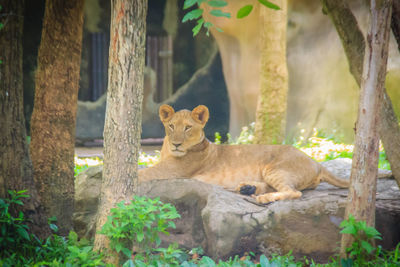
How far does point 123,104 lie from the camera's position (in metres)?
3.02

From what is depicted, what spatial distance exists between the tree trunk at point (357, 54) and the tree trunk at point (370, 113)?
0.80 meters

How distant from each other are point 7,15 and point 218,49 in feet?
27.7

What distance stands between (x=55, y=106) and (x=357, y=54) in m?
2.78

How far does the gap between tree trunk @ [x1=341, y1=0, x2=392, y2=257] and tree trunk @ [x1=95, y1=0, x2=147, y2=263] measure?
1.58m

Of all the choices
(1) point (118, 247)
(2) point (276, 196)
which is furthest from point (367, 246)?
(1) point (118, 247)

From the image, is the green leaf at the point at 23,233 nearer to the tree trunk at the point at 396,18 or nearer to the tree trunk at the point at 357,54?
the tree trunk at the point at 357,54

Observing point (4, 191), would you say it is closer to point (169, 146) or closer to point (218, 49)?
point (169, 146)

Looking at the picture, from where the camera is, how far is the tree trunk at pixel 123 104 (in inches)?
117

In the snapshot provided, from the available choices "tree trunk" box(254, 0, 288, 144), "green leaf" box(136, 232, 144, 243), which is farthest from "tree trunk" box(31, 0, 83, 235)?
"tree trunk" box(254, 0, 288, 144)

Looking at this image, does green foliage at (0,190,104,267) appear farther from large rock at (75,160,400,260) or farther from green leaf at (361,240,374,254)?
green leaf at (361,240,374,254)

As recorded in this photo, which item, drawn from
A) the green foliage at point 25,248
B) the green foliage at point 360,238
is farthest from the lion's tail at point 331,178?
the green foliage at point 25,248

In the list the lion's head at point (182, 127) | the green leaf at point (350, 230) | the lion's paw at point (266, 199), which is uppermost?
the lion's head at point (182, 127)

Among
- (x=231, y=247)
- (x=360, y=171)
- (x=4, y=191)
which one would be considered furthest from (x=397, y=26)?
(x=4, y=191)

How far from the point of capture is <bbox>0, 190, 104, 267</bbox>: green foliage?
2.94 meters
